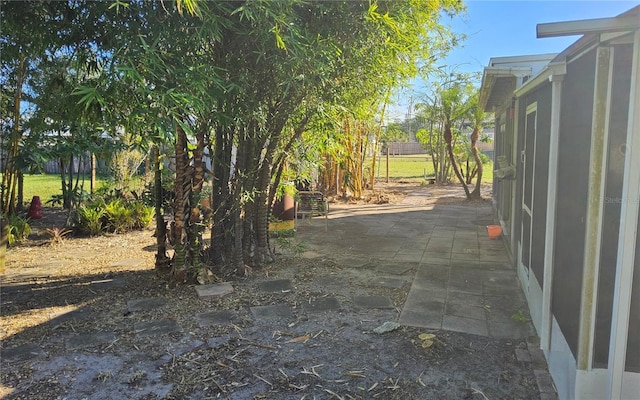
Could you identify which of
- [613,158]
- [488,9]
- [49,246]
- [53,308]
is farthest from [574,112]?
[49,246]

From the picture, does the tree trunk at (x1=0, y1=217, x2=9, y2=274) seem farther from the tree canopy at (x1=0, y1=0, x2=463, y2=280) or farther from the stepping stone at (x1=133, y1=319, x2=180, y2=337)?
the stepping stone at (x1=133, y1=319, x2=180, y2=337)

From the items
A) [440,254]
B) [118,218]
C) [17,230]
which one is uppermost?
[118,218]

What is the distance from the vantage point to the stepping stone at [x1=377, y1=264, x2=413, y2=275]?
500 centimetres

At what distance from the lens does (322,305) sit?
392 centimetres

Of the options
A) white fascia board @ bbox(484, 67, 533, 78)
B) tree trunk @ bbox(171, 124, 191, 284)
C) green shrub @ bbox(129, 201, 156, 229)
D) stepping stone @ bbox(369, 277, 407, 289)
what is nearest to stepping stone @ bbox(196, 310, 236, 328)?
tree trunk @ bbox(171, 124, 191, 284)

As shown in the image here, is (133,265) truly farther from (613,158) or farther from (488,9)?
(488,9)

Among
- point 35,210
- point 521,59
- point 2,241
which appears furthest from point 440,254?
point 35,210

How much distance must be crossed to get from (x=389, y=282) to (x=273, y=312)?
4.74ft

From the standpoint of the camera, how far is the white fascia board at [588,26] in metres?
1.77

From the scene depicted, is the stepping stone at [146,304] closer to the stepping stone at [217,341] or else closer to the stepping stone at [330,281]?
the stepping stone at [217,341]

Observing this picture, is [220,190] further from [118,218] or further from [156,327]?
[118,218]

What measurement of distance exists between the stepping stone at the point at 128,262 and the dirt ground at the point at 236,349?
0.62m

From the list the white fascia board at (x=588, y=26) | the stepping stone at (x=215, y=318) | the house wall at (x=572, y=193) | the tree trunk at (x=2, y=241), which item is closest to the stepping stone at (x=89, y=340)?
the stepping stone at (x=215, y=318)

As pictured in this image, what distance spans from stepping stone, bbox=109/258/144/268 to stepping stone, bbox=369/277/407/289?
9.82 ft
